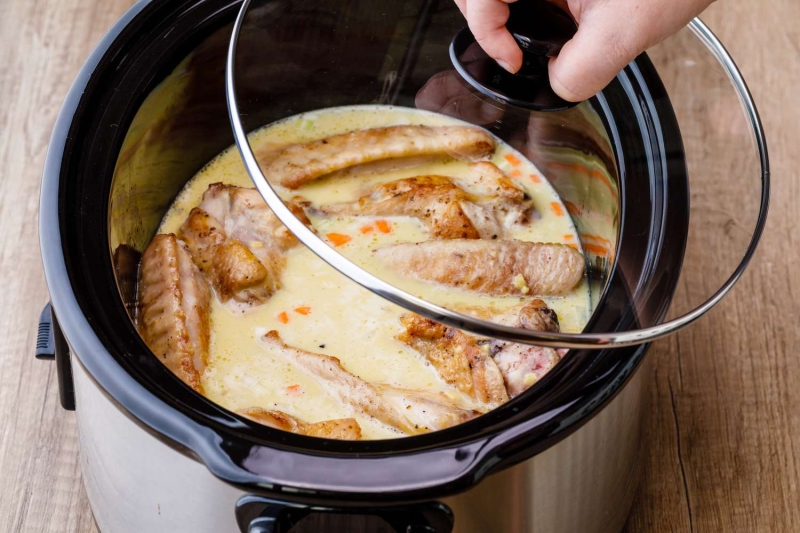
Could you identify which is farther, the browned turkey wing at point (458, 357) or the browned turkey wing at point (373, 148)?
the browned turkey wing at point (373, 148)

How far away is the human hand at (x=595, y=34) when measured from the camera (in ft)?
4.12

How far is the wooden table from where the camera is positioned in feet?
6.19

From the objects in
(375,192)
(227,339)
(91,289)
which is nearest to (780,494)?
(375,192)

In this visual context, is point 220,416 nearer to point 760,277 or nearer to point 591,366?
point 591,366

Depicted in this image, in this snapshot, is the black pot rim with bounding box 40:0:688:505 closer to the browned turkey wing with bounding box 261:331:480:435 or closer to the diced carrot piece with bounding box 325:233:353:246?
the browned turkey wing with bounding box 261:331:480:435

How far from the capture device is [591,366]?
1310 mm

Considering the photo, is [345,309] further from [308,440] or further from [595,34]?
[595,34]

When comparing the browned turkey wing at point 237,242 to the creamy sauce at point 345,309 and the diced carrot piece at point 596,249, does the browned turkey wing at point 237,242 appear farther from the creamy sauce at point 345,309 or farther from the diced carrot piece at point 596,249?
the diced carrot piece at point 596,249

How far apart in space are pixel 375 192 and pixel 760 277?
1.02m

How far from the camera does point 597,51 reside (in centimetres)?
129

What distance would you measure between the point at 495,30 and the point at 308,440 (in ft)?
2.30

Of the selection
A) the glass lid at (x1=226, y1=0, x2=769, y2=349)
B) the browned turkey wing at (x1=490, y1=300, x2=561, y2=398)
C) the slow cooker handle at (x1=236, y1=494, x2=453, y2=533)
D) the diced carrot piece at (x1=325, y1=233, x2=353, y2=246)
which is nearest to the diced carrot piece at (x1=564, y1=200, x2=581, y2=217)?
the glass lid at (x1=226, y1=0, x2=769, y2=349)

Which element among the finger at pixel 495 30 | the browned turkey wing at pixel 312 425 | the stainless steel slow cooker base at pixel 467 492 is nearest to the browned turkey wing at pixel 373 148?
the finger at pixel 495 30

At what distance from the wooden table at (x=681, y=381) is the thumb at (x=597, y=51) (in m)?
0.94
